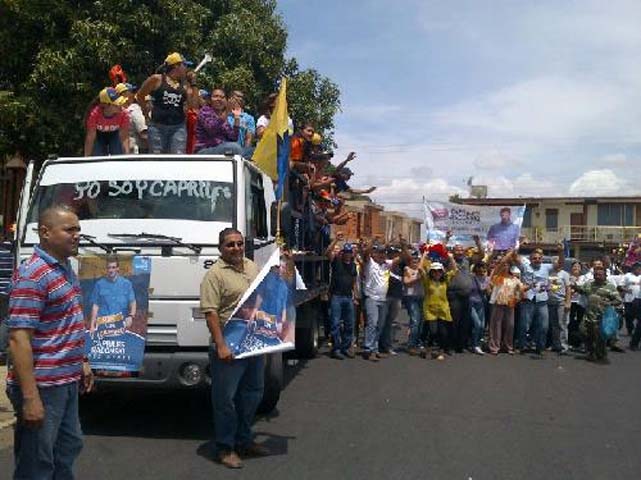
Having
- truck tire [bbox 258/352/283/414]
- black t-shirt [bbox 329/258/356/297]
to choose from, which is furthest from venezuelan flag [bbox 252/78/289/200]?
black t-shirt [bbox 329/258/356/297]

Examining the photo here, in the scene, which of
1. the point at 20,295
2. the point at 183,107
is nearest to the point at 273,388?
the point at 183,107

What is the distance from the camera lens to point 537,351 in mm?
11586

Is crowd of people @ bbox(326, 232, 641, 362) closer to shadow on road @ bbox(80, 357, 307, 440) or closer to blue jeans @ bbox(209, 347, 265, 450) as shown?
shadow on road @ bbox(80, 357, 307, 440)

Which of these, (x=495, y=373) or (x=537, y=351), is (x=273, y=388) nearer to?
(x=495, y=373)

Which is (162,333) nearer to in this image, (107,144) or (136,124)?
(107,144)

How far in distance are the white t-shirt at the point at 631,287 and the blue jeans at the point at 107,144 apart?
10022 millimetres

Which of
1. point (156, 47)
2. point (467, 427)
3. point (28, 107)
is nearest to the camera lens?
point (467, 427)

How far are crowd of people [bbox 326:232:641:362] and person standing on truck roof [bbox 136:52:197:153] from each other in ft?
12.8

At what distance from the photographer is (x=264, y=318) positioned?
213 inches

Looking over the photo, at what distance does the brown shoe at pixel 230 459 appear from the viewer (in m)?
5.22

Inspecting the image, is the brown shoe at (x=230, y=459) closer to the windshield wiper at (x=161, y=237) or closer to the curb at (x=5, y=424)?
the windshield wiper at (x=161, y=237)

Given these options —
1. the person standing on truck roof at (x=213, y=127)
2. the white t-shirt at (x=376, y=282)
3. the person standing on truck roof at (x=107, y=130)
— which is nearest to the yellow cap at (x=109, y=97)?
the person standing on truck roof at (x=107, y=130)

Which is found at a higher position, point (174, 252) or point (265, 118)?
point (265, 118)

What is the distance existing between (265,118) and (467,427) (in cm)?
531
